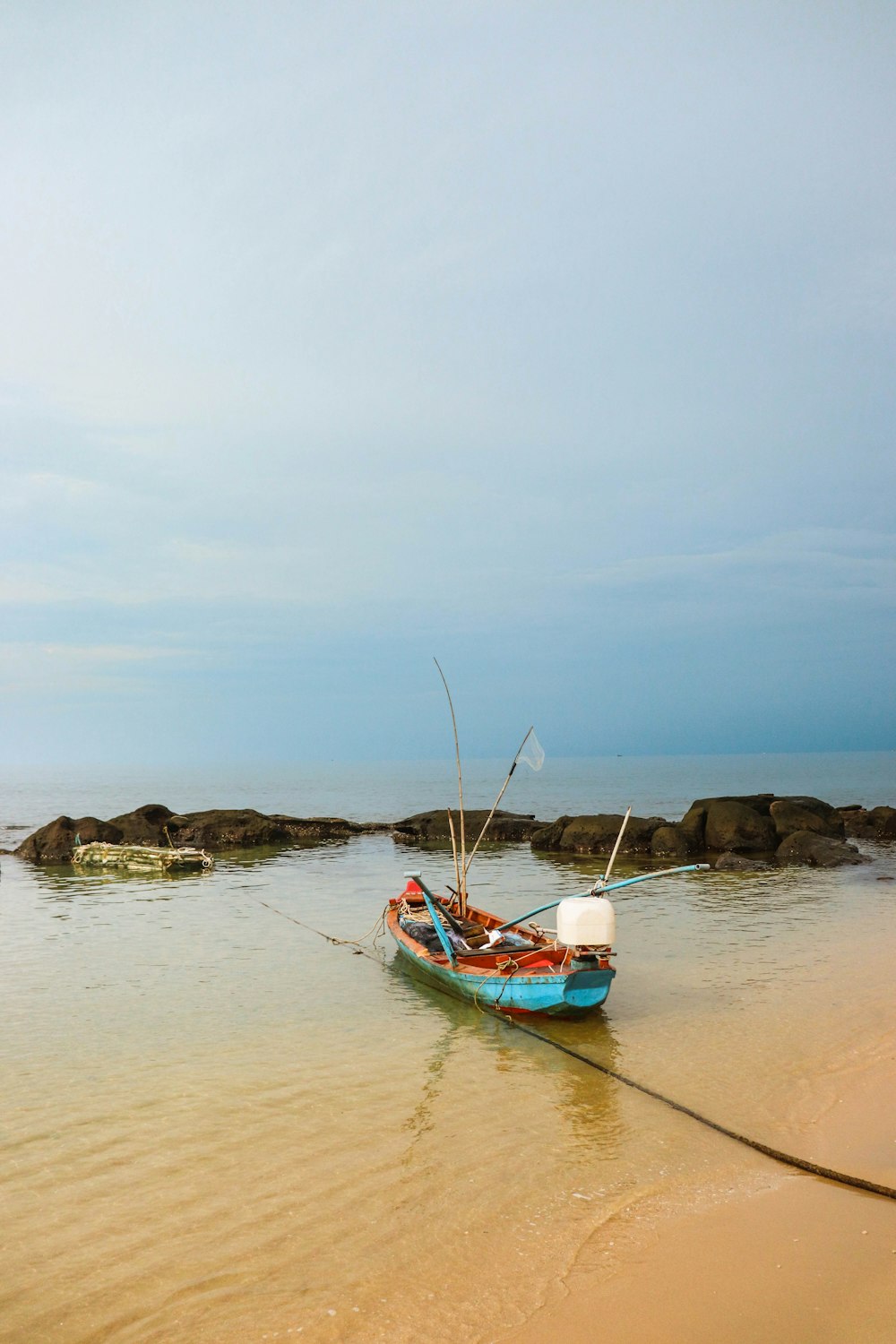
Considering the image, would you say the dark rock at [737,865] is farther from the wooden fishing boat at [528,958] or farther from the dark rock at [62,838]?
the dark rock at [62,838]

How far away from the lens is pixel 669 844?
128 ft

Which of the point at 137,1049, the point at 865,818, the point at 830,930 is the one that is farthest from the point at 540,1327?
the point at 865,818

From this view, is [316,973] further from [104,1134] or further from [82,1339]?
[82,1339]

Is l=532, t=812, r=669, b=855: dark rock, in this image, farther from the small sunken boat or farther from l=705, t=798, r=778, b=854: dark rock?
the small sunken boat

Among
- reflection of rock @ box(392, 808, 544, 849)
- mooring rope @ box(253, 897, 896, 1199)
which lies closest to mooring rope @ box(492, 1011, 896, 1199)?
mooring rope @ box(253, 897, 896, 1199)

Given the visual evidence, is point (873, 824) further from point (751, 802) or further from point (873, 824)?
point (751, 802)

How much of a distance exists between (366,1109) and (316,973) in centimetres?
792

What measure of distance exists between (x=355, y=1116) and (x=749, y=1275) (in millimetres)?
4896

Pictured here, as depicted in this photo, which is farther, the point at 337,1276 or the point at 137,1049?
the point at 137,1049

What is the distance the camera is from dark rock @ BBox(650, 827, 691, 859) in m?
38.9

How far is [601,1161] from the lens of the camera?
28.8 feet

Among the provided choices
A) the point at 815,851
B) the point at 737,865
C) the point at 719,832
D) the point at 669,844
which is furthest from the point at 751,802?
the point at 737,865

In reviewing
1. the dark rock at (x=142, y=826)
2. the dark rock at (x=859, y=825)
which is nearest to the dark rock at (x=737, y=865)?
the dark rock at (x=859, y=825)

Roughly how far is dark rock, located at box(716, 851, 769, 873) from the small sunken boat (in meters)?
20.6
